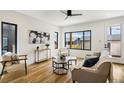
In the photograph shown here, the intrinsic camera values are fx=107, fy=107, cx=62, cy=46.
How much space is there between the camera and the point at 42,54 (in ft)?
18.6

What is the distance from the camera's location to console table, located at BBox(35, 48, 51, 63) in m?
5.28

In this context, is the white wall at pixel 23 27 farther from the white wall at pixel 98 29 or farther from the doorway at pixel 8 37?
the white wall at pixel 98 29

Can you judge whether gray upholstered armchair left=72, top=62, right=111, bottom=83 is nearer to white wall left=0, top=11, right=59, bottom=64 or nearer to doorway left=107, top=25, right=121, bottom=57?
white wall left=0, top=11, right=59, bottom=64

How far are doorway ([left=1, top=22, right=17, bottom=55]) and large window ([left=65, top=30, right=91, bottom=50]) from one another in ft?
13.2

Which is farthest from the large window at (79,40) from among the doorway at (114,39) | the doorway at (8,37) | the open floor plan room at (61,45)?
the doorway at (8,37)

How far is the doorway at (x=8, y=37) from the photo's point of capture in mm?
3721

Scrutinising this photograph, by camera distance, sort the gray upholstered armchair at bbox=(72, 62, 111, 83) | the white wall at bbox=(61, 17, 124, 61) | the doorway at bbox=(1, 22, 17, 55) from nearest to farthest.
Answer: the gray upholstered armchair at bbox=(72, 62, 111, 83) → the doorway at bbox=(1, 22, 17, 55) → the white wall at bbox=(61, 17, 124, 61)

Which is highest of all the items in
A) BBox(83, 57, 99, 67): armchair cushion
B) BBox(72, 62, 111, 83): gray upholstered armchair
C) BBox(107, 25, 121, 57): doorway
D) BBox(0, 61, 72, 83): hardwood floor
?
BBox(107, 25, 121, 57): doorway

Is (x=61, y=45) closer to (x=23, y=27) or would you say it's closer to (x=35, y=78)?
(x=23, y=27)

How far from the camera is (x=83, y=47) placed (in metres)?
6.72

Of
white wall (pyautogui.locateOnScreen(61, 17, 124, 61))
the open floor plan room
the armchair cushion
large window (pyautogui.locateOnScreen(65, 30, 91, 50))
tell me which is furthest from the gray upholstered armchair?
large window (pyautogui.locateOnScreen(65, 30, 91, 50))

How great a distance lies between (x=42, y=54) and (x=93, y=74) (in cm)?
386

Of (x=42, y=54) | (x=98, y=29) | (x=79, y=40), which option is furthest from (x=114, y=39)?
(x=42, y=54)
